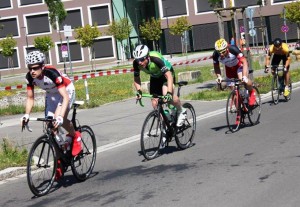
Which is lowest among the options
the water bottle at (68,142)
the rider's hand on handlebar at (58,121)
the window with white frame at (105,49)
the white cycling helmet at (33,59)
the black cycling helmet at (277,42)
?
the water bottle at (68,142)

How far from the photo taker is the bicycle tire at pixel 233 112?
12.0 meters

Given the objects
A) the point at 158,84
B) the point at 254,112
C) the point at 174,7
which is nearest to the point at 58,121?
the point at 158,84

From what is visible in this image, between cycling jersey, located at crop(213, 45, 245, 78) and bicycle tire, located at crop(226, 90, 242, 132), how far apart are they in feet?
2.04

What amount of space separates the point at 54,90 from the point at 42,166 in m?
1.05

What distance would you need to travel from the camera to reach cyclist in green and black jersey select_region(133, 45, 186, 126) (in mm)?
9375

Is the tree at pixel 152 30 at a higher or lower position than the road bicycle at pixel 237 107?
higher

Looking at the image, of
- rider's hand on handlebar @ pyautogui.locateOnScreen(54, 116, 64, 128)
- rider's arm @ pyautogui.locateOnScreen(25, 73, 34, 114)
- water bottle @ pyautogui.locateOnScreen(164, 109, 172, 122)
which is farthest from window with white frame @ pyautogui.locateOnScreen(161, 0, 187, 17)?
rider's hand on handlebar @ pyautogui.locateOnScreen(54, 116, 64, 128)

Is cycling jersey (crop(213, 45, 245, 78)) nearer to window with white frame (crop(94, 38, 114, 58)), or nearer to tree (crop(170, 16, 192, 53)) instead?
tree (crop(170, 16, 192, 53))

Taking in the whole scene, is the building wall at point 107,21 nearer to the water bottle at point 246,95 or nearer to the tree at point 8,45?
the tree at point 8,45

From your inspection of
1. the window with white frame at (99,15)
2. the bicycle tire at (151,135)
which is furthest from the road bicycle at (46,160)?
the window with white frame at (99,15)

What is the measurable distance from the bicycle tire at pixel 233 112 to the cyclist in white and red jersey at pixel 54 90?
4.58 meters

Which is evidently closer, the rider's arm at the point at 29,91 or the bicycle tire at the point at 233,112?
the rider's arm at the point at 29,91

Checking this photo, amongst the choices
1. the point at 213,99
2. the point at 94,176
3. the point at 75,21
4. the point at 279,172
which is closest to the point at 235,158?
the point at 279,172

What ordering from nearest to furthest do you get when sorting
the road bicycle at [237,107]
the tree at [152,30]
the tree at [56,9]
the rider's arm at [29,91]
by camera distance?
the rider's arm at [29,91] → the road bicycle at [237,107] → the tree at [56,9] → the tree at [152,30]
